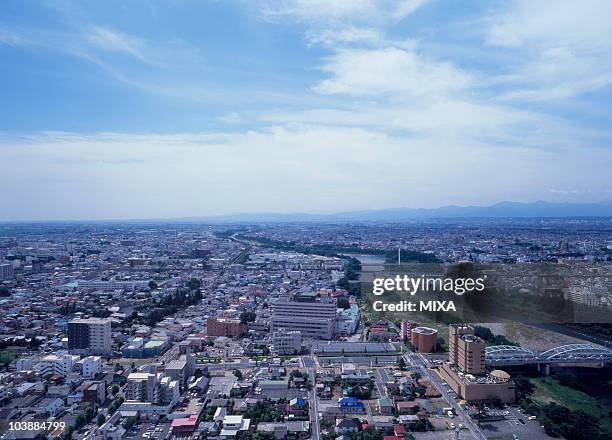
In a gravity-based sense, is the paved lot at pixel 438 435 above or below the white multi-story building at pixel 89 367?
below

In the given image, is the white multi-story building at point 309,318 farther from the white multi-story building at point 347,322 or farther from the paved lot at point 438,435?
the paved lot at point 438,435

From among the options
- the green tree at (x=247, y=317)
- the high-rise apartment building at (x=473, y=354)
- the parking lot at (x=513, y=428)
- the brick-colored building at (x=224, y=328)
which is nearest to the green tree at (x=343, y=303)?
the green tree at (x=247, y=317)

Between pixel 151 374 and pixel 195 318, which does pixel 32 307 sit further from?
pixel 151 374

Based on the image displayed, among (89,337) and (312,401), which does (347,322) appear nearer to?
(312,401)

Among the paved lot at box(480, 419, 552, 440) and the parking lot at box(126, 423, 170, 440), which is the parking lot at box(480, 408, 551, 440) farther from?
the parking lot at box(126, 423, 170, 440)

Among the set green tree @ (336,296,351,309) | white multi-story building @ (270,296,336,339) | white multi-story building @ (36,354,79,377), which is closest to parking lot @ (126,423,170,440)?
white multi-story building @ (36,354,79,377)

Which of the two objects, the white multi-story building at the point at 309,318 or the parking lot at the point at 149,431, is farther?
the white multi-story building at the point at 309,318
